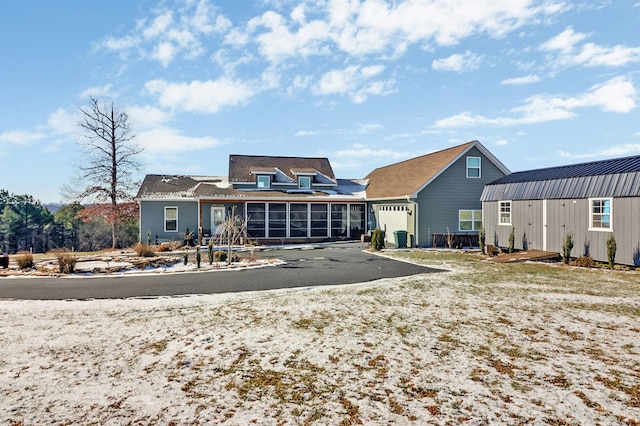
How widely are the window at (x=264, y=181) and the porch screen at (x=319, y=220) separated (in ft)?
13.7

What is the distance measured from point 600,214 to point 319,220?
16.0m

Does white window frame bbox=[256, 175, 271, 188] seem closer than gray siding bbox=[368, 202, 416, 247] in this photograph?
No

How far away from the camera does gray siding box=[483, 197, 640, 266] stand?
1273 centimetres

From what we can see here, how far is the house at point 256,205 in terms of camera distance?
79.2 feet

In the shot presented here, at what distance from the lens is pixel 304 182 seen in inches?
1110

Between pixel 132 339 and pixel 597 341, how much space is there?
24.3ft

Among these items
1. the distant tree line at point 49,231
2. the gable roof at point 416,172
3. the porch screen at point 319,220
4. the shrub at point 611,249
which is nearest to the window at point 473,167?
the gable roof at point 416,172

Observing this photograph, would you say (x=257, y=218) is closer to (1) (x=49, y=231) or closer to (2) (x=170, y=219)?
(2) (x=170, y=219)

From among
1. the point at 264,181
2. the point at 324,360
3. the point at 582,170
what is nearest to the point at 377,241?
the point at 582,170

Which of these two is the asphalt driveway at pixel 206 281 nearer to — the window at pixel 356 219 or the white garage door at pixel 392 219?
the white garage door at pixel 392 219

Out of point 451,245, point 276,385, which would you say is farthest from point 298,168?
point 276,385

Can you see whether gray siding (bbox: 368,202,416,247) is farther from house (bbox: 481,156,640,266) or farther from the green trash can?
house (bbox: 481,156,640,266)

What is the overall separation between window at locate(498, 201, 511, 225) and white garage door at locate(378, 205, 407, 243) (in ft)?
17.0

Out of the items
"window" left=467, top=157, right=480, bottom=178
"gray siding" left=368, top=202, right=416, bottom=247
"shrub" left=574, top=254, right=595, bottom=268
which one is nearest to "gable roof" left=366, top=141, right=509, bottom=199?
"gray siding" left=368, top=202, right=416, bottom=247
